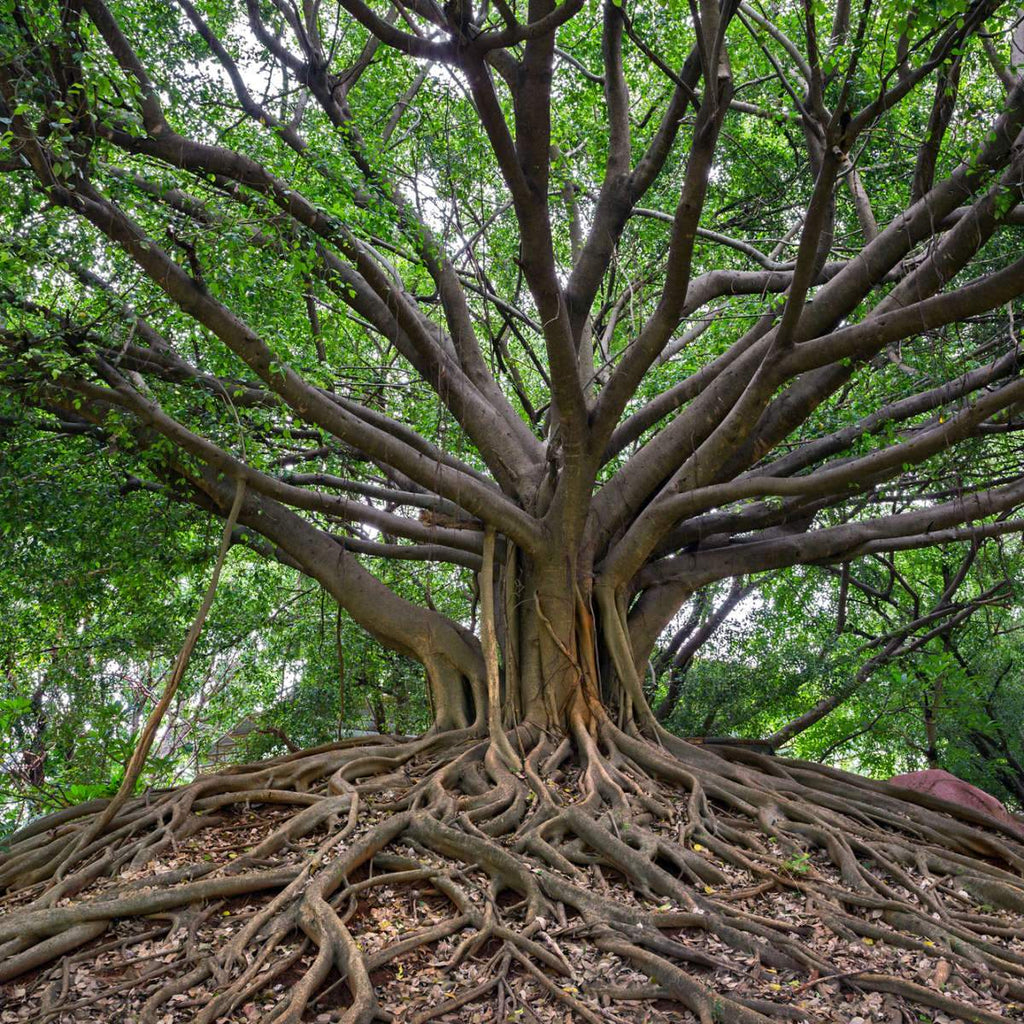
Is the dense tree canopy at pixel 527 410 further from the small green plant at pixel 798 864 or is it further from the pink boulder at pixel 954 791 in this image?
the pink boulder at pixel 954 791

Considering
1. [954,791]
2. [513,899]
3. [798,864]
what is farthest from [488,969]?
[954,791]

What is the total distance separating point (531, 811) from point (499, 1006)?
170 cm

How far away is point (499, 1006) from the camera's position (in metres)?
3.28

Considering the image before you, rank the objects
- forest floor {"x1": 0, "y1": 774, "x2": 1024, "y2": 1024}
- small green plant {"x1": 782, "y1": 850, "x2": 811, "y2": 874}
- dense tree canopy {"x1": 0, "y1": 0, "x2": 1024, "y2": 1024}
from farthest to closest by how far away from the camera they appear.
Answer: small green plant {"x1": 782, "y1": 850, "x2": 811, "y2": 874} < dense tree canopy {"x1": 0, "y1": 0, "x2": 1024, "y2": 1024} < forest floor {"x1": 0, "y1": 774, "x2": 1024, "y2": 1024}

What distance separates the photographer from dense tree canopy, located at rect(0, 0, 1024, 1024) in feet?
13.5

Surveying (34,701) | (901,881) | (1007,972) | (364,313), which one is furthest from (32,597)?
(1007,972)

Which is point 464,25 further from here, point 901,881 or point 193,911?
point 901,881

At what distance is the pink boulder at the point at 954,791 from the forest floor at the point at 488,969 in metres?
2.14

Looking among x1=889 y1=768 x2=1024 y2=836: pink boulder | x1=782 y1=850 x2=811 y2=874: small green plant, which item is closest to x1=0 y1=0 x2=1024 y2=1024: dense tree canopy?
x1=782 y1=850 x2=811 y2=874: small green plant

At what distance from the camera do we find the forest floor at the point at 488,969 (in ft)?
10.7

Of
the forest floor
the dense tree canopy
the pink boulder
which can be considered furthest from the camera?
the pink boulder

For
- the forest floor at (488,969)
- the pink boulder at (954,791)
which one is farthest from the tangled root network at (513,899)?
the pink boulder at (954,791)

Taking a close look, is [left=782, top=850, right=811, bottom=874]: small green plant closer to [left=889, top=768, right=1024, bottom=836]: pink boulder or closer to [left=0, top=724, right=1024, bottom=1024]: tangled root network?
[left=0, top=724, right=1024, bottom=1024]: tangled root network

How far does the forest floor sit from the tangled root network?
0.01m
